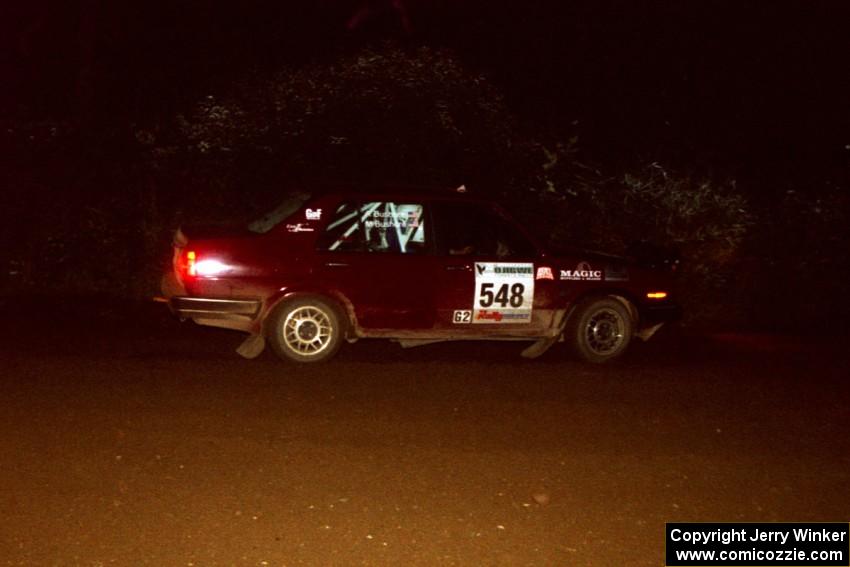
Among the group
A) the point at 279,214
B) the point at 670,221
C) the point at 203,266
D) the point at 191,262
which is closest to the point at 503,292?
the point at 279,214

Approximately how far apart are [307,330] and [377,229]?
1.13 meters

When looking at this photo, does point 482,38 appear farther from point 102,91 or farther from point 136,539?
point 136,539

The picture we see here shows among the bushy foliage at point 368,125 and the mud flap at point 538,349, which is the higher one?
the bushy foliage at point 368,125

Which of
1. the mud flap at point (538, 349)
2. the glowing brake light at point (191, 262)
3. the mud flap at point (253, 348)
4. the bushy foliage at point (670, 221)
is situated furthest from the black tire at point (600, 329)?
the bushy foliage at point (670, 221)

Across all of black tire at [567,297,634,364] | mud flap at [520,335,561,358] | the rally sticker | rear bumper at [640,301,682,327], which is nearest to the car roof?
the rally sticker

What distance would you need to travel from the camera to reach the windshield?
9969 millimetres

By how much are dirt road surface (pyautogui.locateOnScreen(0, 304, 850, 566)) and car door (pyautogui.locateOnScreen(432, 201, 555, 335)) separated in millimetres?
491

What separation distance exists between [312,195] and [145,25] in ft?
46.3

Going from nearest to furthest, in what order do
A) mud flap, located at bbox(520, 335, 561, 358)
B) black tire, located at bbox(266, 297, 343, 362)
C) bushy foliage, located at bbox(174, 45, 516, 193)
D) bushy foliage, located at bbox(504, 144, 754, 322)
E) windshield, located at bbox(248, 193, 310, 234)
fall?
black tire, located at bbox(266, 297, 343, 362) → windshield, located at bbox(248, 193, 310, 234) → mud flap, located at bbox(520, 335, 561, 358) → bushy foliage, located at bbox(504, 144, 754, 322) → bushy foliage, located at bbox(174, 45, 516, 193)

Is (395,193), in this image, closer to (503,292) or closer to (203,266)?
(503,292)

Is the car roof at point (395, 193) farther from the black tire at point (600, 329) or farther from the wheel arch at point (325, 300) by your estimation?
the black tire at point (600, 329)

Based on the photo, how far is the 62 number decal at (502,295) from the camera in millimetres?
10203

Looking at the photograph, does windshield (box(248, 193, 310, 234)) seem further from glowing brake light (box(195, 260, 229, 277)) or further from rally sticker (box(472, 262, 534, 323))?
Answer: rally sticker (box(472, 262, 534, 323))

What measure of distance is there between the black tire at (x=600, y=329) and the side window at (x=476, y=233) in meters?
0.86
